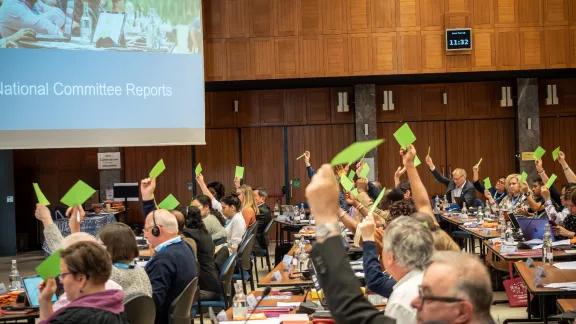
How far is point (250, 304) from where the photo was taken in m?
4.77

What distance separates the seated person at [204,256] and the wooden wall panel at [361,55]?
8.04 meters

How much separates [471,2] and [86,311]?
A: 12.8 m

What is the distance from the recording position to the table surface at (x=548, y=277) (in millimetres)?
5062

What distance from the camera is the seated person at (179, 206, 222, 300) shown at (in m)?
6.91

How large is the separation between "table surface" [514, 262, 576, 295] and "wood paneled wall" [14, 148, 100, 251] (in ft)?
42.6

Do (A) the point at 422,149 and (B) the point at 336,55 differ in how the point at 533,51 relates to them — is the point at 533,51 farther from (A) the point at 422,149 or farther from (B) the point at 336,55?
(B) the point at 336,55

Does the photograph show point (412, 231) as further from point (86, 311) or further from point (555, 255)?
point (555, 255)

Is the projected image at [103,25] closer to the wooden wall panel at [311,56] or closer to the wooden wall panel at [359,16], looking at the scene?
the wooden wall panel at [311,56]

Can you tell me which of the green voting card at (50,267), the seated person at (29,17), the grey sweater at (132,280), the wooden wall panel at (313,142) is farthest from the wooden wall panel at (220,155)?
the green voting card at (50,267)

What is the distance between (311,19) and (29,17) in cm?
691

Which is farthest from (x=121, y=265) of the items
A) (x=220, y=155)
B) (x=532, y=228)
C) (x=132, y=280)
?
(x=220, y=155)

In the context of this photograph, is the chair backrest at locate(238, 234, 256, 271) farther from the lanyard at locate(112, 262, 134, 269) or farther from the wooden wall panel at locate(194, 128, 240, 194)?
the wooden wall panel at locate(194, 128, 240, 194)

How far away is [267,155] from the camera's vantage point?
53.6 feet

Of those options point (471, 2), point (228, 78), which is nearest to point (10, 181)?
point (228, 78)
